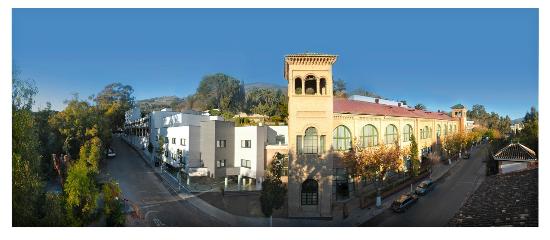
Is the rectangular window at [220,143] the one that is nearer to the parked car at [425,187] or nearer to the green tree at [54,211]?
the green tree at [54,211]

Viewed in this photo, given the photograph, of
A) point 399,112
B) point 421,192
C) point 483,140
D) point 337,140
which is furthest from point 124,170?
point 483,140

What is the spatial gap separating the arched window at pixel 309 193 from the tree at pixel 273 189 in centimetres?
47

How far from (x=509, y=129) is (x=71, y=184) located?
31.7 feet

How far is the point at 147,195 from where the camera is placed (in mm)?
6395

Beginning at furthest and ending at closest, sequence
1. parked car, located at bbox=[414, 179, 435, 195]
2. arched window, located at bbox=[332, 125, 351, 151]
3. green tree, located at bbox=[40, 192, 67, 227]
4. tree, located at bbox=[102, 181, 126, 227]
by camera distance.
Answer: parked car, located at bbox=[414, 179, 435, 195] → arched window, located at bbox=[332, 125, 351, 151] → tree, located at bbox=[102, 181, 126, 227] → green tree, located at bbox=[40, 192, 67, 227]

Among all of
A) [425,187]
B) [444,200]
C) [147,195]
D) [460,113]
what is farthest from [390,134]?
[147,195]

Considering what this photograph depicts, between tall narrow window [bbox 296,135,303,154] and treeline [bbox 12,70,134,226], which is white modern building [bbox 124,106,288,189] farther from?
treeline [bbox 12,70,134,226]

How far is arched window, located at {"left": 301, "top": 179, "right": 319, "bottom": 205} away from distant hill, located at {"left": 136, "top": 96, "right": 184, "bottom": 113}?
3.49 m

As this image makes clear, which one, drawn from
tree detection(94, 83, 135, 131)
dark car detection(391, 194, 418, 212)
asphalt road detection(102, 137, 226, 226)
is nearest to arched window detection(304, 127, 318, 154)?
dark car detection(391, 194, 418, 212)

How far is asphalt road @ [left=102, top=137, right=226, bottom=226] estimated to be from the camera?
20.3 ft
